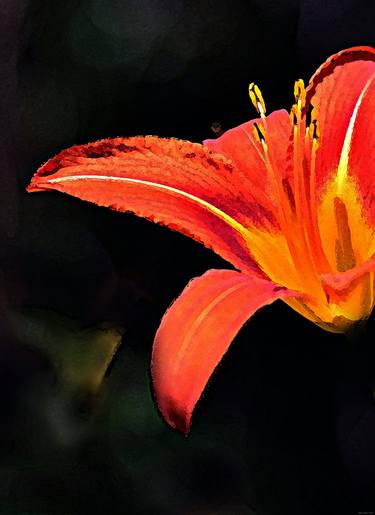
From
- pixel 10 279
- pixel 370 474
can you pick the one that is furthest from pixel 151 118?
pixel 370 474

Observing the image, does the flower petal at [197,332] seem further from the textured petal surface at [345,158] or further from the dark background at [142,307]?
the dark background at [142,307]

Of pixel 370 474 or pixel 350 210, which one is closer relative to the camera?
pixel 350 210

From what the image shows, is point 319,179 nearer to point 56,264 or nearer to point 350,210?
point 350,210

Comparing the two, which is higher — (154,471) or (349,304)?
(349,304)

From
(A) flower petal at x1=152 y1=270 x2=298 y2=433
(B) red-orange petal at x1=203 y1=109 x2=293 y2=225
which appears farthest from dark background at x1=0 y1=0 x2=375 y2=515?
(A) flower petal at x1=152 y1=270 x2=298 y2=433

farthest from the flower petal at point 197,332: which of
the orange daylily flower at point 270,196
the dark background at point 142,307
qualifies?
the dark background at point 142,307

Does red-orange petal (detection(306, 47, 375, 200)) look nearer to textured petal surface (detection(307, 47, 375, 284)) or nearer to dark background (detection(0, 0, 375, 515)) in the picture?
textured petal surface (detection(307, 47, 375, 284))
